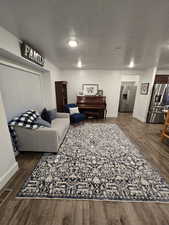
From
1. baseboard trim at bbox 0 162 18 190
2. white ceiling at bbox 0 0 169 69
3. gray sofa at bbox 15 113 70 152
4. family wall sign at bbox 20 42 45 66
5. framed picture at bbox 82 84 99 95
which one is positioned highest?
white ceiling at bbox 0 0 169 69

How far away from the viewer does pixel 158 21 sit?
4.16 feet

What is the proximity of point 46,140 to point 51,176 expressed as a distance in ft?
2.18

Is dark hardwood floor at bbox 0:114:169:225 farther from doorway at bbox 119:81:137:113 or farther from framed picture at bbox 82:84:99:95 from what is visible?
doorway at bbox 119:81:137:113

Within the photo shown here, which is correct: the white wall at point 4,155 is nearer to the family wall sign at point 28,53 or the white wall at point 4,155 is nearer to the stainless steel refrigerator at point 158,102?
the family wall sign at point 28,53

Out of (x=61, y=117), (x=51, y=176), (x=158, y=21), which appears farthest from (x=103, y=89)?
(x=51, y=176)

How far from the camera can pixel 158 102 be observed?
3967 millimetres

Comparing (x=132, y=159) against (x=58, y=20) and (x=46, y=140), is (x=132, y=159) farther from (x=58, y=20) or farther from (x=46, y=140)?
(x=58, y=20)

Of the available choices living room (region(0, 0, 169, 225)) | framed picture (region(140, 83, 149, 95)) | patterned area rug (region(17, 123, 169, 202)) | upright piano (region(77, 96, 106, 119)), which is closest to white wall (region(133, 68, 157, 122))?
framed picture (region(140, 83, 149, 95))

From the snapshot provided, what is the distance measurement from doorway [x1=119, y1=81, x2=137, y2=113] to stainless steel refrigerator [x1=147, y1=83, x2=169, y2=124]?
2.06 meters

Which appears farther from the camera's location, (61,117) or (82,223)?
(61,117)

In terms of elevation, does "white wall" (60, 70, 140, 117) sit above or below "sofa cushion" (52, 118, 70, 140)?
above

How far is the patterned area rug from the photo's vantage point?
1.27 meters

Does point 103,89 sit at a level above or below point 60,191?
above

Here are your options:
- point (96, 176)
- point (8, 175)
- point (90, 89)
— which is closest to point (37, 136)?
point (8, 175)
